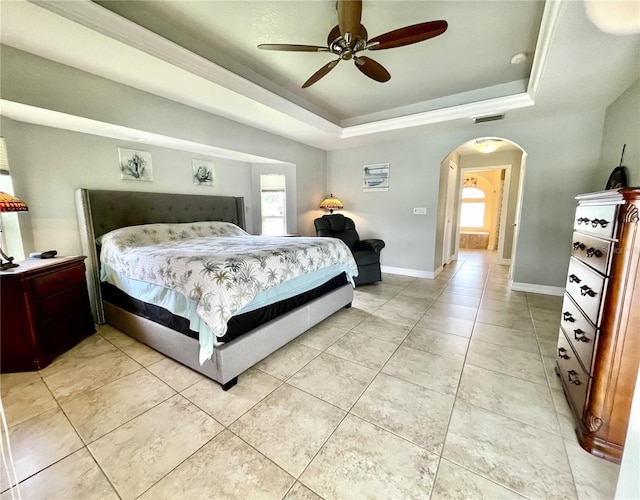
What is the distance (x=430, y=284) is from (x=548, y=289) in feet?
5.18

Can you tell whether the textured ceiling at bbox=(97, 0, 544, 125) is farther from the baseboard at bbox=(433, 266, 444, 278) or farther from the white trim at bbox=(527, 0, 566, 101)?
the baseboard at bbox=(433, 266, 444, 278)

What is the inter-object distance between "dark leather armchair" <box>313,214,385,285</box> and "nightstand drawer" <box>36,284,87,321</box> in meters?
3.08

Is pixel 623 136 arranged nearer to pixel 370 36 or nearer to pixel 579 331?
pixel 579 331

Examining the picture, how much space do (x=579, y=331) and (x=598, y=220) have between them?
644mm

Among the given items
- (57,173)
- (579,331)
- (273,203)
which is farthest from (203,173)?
(579,331)

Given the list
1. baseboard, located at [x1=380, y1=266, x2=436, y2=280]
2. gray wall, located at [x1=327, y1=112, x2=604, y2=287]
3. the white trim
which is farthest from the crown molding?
baseboard, located at [x1=380, y1=266, x2=436, y2=280]

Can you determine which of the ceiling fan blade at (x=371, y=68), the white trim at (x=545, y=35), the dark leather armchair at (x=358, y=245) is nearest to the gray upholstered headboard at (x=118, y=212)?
the dark leather armchair at (x=358, y=245)

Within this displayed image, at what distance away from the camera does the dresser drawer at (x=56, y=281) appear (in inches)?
78.5

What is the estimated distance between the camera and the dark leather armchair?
4.07 m

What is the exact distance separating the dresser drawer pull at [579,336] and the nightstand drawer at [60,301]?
3698 millimetres

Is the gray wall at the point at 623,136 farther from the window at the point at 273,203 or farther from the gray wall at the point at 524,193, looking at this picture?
the window at the point at 273,203

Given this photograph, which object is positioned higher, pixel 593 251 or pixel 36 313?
pixel 593 251

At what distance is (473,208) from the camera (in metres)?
9.01

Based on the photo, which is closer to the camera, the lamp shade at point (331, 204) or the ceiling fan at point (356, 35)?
the ceiling fan at point (356, 35)
